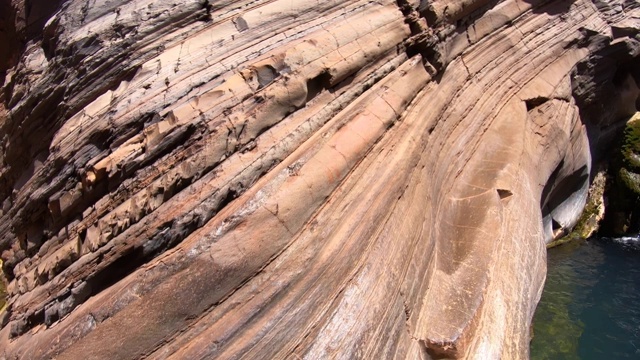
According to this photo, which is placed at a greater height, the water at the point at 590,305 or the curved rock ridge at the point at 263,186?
the curved rock ridge at the point at 263,186

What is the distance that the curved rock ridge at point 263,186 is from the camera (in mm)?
4391

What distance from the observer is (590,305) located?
8.82 m

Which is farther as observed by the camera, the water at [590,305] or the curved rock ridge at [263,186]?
the water at [590,305]

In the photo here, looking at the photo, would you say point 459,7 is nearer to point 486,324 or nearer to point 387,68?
point 387,68

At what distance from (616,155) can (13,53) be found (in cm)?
1360

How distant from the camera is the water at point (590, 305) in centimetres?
742

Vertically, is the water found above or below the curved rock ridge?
below

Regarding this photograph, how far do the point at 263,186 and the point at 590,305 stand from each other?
22.7ft

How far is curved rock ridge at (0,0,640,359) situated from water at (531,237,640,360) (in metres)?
1.07

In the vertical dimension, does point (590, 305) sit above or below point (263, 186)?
below

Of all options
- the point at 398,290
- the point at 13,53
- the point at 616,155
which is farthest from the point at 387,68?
the point at 616,155

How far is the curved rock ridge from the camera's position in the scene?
439 centimetres

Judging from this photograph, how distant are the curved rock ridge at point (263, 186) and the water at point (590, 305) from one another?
107 cm

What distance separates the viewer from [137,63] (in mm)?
5809
